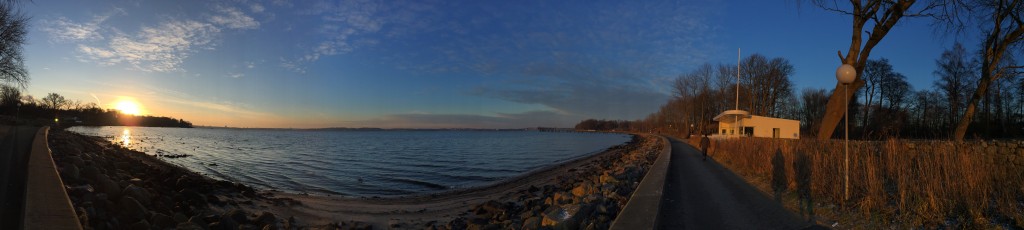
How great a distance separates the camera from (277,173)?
1972cm

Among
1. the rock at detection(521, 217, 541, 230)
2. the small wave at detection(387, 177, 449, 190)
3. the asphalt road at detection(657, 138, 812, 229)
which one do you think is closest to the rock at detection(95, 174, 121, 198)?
the rock at detection(521, 217, 541, 230)

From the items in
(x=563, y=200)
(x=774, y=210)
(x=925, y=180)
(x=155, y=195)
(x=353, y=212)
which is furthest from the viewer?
(x=353, y=212)

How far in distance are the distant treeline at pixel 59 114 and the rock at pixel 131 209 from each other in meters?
41.4

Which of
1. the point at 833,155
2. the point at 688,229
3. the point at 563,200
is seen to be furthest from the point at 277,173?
the point at 833,155

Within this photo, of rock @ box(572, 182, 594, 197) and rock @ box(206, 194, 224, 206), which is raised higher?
rock @ box(572, 182, 594, 197)

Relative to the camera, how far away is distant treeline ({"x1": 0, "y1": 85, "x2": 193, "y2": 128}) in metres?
51.1

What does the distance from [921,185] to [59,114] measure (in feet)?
419

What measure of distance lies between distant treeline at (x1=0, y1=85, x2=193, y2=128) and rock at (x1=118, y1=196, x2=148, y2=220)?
1629 inches

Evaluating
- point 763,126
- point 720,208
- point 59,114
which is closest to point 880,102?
point 763,126

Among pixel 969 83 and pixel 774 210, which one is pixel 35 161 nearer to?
pixel 774 210

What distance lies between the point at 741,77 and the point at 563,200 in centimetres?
5135

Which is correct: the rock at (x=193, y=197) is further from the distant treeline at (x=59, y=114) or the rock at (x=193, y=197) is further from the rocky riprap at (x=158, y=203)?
the distant treeline at (x=59, y=114)

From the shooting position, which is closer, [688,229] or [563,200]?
[688,229]

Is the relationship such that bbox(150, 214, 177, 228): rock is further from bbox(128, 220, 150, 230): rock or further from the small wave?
the small wave
